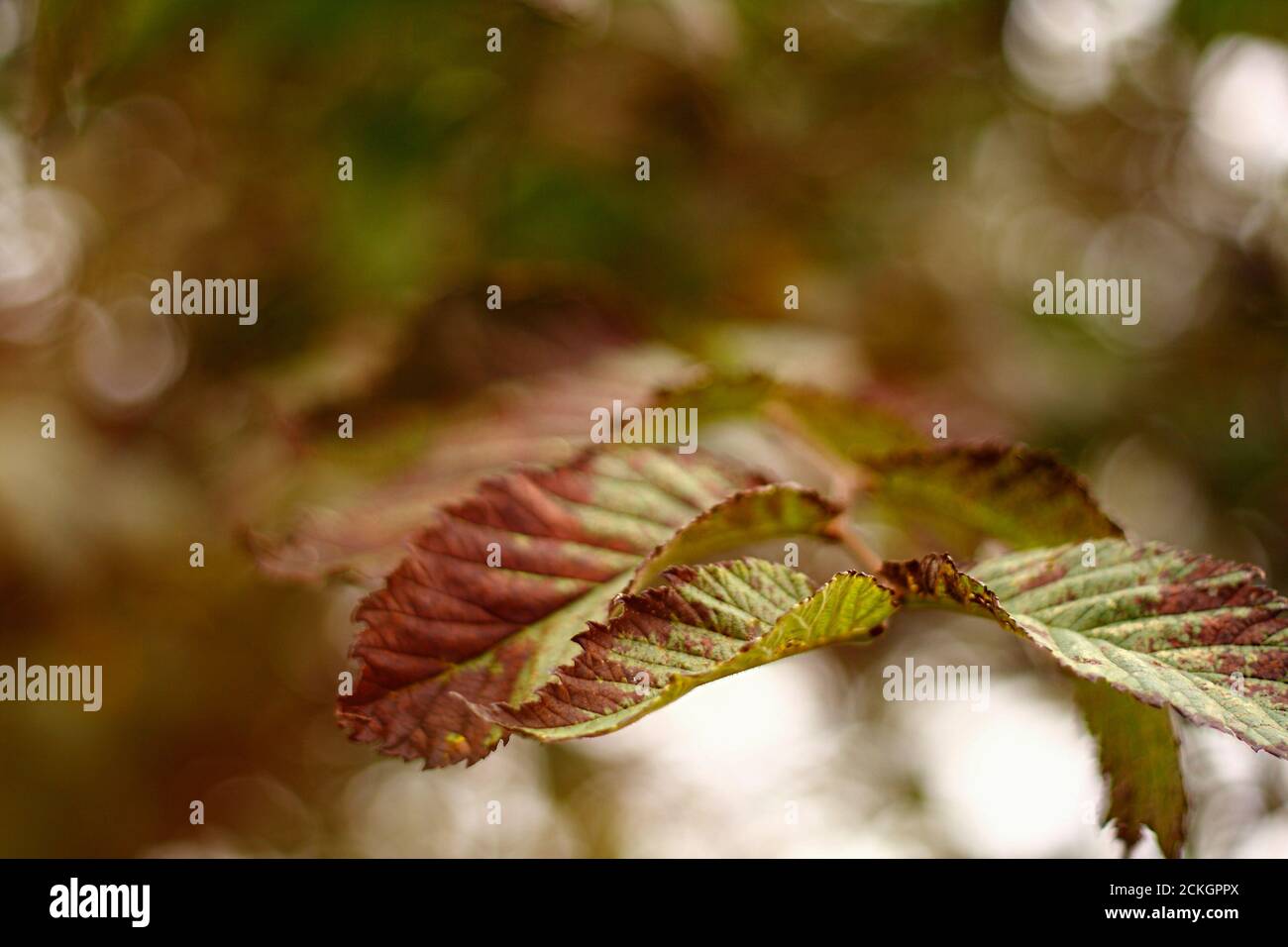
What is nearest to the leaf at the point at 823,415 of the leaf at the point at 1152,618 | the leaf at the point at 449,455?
the leaf at the point at 449,455

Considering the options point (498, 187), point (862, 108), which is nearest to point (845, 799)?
point (862, 108)

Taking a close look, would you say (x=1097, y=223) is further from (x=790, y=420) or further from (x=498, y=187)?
(x=790, y=420)

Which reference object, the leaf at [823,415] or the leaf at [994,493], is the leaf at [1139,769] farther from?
the leaf at [823,415]

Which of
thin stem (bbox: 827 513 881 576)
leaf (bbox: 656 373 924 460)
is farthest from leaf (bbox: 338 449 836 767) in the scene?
leaf (bbox: 656 373 924 460)

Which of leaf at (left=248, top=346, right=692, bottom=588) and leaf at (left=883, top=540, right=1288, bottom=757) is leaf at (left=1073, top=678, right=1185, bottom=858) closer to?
leaf at (left=883, top=540, right=1288, bottom=757)

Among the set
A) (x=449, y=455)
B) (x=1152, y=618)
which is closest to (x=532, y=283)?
(x=449, y=455)

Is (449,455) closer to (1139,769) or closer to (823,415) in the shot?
(823,415)
